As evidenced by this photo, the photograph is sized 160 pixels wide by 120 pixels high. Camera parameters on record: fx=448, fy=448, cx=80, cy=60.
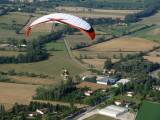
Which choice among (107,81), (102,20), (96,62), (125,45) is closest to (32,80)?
(107,81)

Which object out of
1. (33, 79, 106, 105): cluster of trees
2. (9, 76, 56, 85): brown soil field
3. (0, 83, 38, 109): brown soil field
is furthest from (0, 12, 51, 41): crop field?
(33, 79, 106, 105): cluster of trees

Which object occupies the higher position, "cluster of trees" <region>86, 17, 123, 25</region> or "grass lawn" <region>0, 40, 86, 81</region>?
"cluster of trees" <region>86, 17, 123, 25</region>

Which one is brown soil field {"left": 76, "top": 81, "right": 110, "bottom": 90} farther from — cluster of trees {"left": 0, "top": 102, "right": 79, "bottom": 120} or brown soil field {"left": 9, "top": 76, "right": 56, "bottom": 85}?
cluster of trees {"left": 0, "top": 102, "right": 79, "bottom": 120}

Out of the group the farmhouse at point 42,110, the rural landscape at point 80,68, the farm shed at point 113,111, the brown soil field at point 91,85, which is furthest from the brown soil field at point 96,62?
the farmhouse at point 42,110

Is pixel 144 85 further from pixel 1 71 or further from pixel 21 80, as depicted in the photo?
pixel 1 71

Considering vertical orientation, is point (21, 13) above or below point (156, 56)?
above

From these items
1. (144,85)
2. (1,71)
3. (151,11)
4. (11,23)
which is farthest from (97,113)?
(151,11)

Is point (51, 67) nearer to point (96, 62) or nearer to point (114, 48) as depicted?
point (96, 62)
